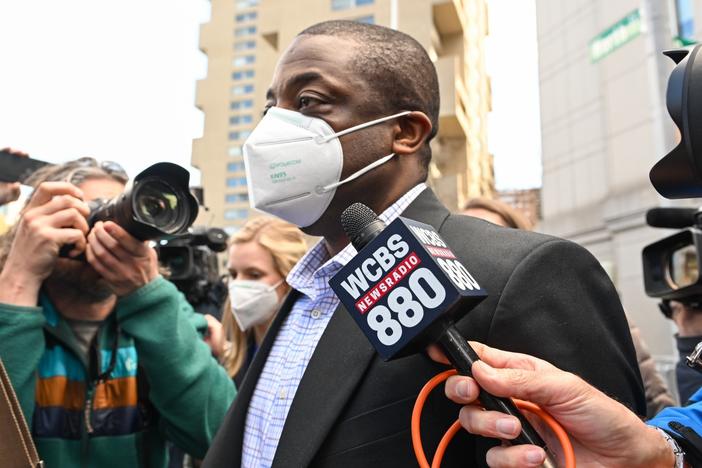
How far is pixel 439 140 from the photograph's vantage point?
61.2 feet

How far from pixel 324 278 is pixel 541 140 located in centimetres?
1447

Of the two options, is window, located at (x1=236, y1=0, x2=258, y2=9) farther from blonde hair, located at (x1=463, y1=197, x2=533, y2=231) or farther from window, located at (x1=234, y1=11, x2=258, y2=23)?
blonde hair, located at (x1=463, y1=197, x2=533, y2=231)

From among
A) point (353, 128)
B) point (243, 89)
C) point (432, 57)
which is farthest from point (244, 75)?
point (353, 128)

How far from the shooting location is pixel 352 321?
1282 mm

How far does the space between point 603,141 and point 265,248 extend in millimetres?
11430

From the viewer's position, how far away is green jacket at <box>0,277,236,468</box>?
168cm

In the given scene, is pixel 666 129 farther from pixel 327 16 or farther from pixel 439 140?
pixel 327 16

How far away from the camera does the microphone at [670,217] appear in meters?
2.50

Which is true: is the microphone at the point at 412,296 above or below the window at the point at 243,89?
below

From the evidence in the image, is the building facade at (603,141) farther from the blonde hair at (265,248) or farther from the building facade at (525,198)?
the building facade at (525,198)

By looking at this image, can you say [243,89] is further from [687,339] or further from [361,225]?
[361,225]

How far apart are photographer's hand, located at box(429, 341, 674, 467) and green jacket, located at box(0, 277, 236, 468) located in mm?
1222

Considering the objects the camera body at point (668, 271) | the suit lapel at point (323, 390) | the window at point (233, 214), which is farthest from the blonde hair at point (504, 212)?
the window at point (233, 214)

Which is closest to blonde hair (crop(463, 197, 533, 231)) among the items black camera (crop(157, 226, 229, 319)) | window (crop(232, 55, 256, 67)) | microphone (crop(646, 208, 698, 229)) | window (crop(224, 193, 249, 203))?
microphone (crop(646, 208, 698, 229))
